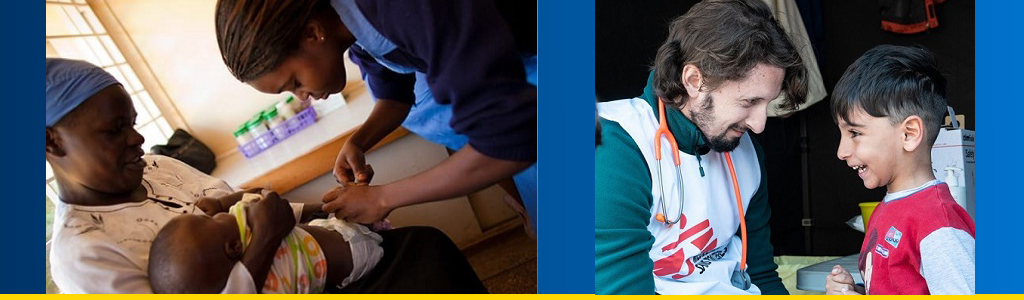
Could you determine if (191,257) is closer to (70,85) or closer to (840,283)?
(70,85)

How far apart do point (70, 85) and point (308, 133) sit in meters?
0.69

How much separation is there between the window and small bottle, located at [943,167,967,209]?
2365mm

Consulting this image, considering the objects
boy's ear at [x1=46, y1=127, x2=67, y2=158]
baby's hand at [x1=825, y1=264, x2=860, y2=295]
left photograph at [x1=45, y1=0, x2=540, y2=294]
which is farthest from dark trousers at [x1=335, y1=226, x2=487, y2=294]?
baby's hand at [x1=825, y1=264, x2=860, y2=295]

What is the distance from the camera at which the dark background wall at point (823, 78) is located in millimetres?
3252

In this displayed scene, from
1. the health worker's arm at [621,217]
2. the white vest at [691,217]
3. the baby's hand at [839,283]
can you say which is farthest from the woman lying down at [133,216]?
the baby's hand at [839,283]

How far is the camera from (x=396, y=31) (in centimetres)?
313

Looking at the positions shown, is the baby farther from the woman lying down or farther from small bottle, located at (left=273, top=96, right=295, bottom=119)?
small bottle, located at (left=273, top=96, right=295, bottom=119)

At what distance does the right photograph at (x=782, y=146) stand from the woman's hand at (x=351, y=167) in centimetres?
71

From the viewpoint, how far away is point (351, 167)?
316 centimetres

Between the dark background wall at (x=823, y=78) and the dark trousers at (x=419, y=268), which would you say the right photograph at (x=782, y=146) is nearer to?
the dark background wall at (x=823, y=78)

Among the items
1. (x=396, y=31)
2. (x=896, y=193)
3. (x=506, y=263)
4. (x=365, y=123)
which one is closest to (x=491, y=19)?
(x=396, y=31)

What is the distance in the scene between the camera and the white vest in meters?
3.20

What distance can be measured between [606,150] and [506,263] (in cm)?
47

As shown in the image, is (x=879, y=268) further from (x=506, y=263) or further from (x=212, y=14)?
(x=212, y=14)
